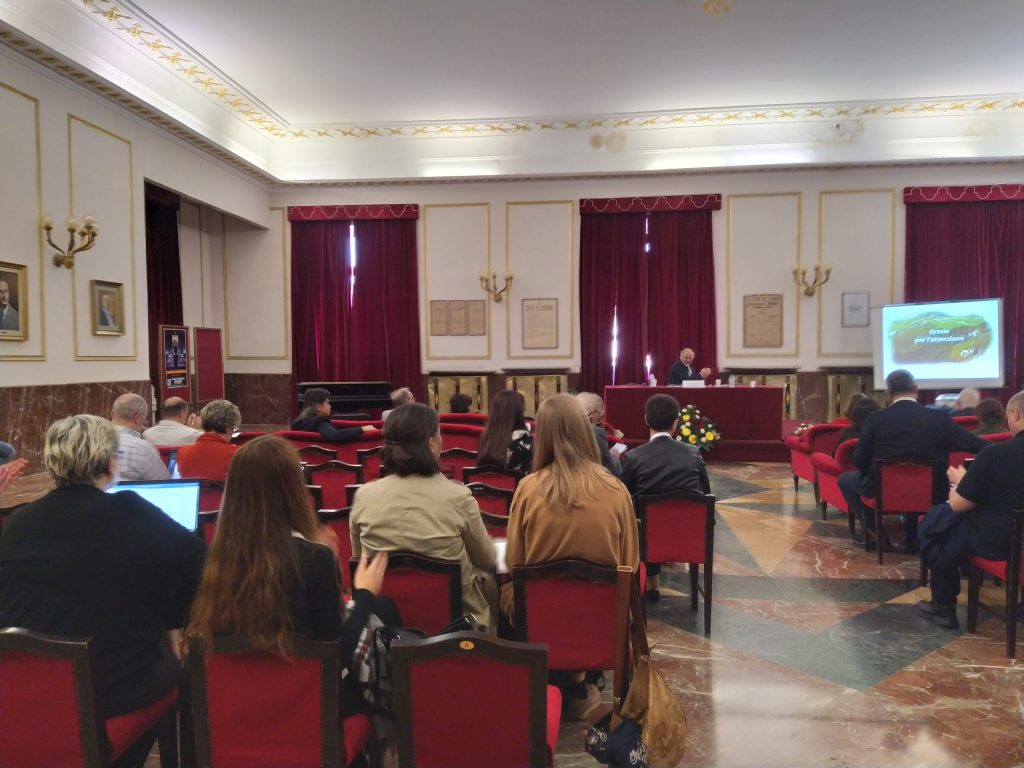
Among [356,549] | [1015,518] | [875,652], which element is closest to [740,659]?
[875,652]

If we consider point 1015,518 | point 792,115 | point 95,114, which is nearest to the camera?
point 1015,518

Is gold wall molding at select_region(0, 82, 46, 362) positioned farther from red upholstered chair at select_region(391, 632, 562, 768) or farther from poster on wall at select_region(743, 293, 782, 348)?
poster on wall at select_region(743, 293, 782, 348)

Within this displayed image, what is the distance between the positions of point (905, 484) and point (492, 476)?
2.66 meters

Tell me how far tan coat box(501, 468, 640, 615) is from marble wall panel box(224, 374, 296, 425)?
9.52 meters

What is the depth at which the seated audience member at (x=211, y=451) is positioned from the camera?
349 centimetres

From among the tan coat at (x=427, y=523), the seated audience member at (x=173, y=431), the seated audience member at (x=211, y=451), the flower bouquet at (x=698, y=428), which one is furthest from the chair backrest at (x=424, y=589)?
the flower bouquet at (x=698, y=428)

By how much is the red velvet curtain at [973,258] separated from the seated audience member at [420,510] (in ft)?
33.5

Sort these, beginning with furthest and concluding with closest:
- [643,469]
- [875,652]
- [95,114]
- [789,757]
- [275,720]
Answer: [95,114], [643,469], [875,652], [789,757], [275,720]

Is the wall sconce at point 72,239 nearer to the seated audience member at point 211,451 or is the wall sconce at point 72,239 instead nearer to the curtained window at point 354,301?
the seated audience member at point 211,451

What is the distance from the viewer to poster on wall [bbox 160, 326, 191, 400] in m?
8.89

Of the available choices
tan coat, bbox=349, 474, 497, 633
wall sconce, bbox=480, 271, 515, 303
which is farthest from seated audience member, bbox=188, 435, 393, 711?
wall sconce, bbox=480, 271, 515, 303

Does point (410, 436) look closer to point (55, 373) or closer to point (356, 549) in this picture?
point (356, 549)

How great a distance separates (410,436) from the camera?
7.32 feet

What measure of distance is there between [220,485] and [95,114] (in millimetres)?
6026
